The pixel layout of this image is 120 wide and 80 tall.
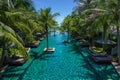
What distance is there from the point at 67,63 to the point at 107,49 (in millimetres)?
6070

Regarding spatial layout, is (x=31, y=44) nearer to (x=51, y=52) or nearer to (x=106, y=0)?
(x=51, y=52)

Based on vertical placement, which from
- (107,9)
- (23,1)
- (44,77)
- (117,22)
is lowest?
(44,77)

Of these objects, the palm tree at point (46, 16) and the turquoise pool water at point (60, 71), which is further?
the palm tree at point (46, 16)

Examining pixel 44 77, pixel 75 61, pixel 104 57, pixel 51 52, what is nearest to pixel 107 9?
pixel 104 57

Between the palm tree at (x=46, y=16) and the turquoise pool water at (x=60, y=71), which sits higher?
the palm tree at (x=46, y=16)

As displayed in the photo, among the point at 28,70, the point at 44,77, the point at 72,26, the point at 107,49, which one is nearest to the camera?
the point at 44,77

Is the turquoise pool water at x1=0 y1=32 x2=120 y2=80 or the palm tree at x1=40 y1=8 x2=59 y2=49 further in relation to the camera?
the palm tree at x1=40 y1=8 x2=59 y2=49

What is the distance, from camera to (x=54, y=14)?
2705 centimetres

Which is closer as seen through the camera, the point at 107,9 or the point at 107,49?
the point at 107,9

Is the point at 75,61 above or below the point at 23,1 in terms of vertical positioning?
below

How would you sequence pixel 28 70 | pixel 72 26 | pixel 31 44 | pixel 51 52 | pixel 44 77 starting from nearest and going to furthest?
1. pixel 44 77
2. pixel 28 70
3. pixel 51 52
4. pixel 31 44
5. pixel 72 26

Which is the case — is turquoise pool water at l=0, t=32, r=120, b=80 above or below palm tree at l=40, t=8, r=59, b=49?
below

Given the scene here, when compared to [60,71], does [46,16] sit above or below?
above

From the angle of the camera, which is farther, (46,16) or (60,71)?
(46,16)
